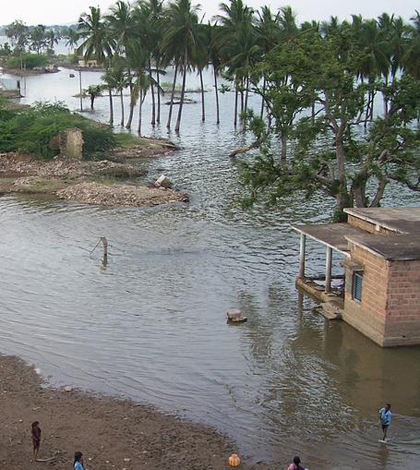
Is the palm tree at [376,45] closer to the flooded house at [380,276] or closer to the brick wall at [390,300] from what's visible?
the flooded house at [380,276]

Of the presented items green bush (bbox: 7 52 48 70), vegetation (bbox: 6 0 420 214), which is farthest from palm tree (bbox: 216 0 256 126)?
green bush (bbox: 7 52 48 70)

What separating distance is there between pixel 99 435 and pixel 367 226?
12.3 metres

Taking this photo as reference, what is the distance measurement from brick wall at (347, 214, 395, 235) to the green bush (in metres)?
133

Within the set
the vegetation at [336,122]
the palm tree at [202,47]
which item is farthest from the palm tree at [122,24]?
the vegetation at [336,122]

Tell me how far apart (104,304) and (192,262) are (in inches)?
229

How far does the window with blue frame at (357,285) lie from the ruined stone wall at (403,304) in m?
1.72

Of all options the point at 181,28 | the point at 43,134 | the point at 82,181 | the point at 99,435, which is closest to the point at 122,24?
the point at 181,28

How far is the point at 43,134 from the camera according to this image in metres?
50.3

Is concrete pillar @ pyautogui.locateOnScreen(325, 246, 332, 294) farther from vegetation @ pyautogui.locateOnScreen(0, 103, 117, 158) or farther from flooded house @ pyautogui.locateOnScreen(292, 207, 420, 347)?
vegetation @ pyautogui.locateOnScreen(0, 103, 117, 158)

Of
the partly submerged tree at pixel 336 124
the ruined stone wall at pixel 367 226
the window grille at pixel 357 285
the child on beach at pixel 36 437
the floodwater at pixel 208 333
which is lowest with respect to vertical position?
the floodwater at pixel 208 333

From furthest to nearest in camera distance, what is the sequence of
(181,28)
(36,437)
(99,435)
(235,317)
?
(181,28) < (235,317) < (99,435) < (36,437)

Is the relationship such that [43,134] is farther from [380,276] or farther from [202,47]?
[380,276]

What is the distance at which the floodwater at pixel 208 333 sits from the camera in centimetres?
1666

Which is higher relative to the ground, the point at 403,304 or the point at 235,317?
the point at 403,304
